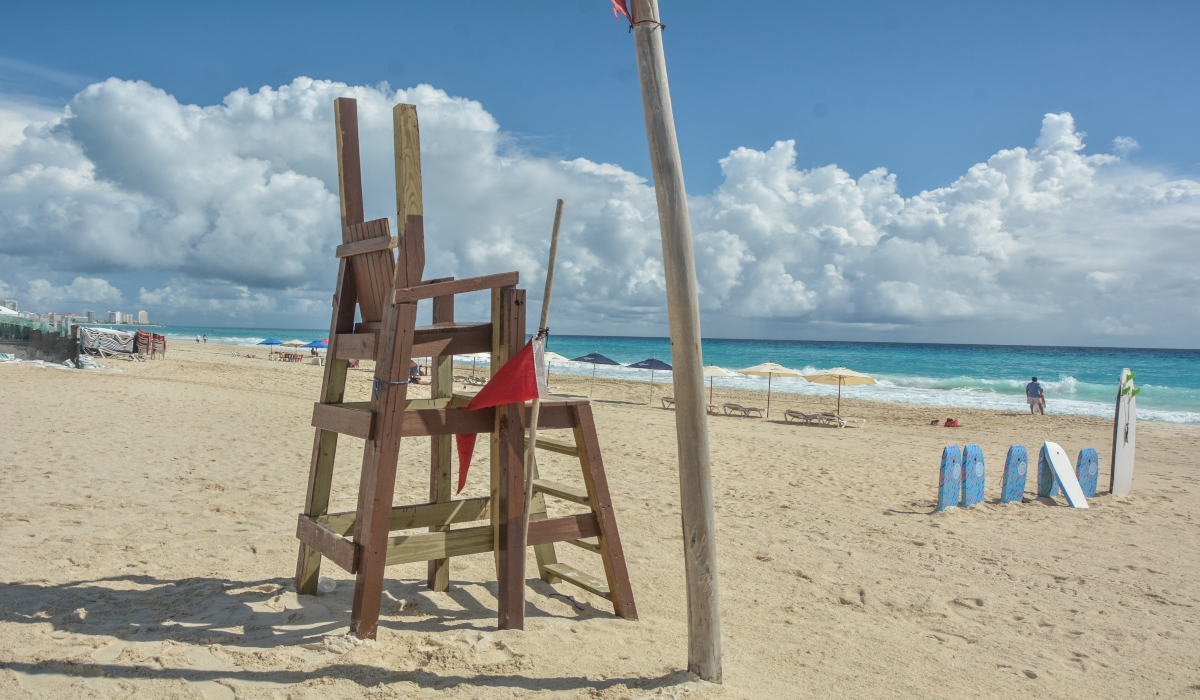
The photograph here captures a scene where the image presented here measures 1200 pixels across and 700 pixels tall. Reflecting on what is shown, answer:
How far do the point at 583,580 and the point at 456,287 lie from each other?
2.03 metres

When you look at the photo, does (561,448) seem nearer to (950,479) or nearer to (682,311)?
(682,311)

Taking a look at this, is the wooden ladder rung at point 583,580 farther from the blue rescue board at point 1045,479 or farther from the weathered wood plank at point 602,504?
the blue rescue board at point 1045,479

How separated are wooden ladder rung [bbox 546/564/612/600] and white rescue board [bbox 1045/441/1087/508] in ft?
22.5

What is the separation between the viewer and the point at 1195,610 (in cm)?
502

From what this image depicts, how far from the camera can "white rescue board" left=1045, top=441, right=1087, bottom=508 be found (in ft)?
27.8

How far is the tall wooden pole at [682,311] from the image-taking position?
3174 millimetres

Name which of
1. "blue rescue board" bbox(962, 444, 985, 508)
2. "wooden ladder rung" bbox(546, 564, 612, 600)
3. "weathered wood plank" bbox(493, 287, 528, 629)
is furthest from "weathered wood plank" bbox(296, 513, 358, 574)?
"blue rescue board" bbox(962, 444, 985, 508)

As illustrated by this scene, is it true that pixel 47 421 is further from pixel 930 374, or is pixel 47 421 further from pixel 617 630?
pixel 930 374

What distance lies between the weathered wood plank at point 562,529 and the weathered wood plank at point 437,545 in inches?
10.1

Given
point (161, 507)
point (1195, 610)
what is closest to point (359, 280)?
point (161, 507)

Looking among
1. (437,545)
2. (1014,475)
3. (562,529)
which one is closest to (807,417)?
(1014,475)

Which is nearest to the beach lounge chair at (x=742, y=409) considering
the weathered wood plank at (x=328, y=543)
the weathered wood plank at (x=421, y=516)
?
the weathered wood plank at (x=421, y=516)

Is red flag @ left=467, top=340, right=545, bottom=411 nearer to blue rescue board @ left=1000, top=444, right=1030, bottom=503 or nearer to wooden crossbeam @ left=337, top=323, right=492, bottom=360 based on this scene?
wooden crossbeam @ left=337, top=323, right=492, bottom=360

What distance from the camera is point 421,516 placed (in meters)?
4.32
